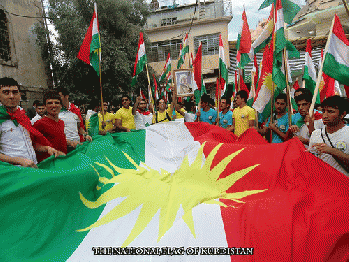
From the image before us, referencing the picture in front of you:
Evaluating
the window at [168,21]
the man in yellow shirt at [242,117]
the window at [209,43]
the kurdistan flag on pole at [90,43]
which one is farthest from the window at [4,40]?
the window at [168,21]

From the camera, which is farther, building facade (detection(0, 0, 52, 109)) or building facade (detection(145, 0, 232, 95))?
building facade (detection(145, 0, 232, 95))

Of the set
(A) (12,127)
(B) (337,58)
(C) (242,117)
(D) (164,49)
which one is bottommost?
(C) (242,117)

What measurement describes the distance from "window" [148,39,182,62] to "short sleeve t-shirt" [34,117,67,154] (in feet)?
61.4

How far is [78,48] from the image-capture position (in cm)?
1338

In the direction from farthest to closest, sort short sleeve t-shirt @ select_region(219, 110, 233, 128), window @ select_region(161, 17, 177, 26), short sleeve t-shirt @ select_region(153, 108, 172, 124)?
1. window @ select_region(161, 17, 177, 26)
2. short sleeve t-shirt @ select_region(153, 108, 172, 124)
3. short sleeve t-shirt @ select_region(219, 110, 233, 128)

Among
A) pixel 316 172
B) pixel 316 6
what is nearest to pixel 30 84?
pixel 316 172

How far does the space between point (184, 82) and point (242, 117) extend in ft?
6.03

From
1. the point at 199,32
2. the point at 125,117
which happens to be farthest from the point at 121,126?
the point at 199,32

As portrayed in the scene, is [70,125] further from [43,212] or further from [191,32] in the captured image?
[191,32]

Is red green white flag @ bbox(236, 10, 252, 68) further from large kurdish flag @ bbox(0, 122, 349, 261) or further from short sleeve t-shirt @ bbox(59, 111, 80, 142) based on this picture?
large kurdish flag @ bbox(0, 122, 349, 261)

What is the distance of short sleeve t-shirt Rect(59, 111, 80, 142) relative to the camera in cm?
475

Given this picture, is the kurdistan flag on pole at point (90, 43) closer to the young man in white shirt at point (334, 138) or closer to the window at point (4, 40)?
the young man in white shirt at point (334, 138)

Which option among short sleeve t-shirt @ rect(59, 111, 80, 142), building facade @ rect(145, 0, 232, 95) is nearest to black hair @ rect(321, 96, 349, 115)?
short sleeve t-shirt @ rect(59, 111, 80, 142)

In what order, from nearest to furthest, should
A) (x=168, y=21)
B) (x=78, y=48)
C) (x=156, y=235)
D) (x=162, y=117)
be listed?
(x=156, y=235) < (x=162, y=117) < (x=78, y=48) < (x=168, y=21)
